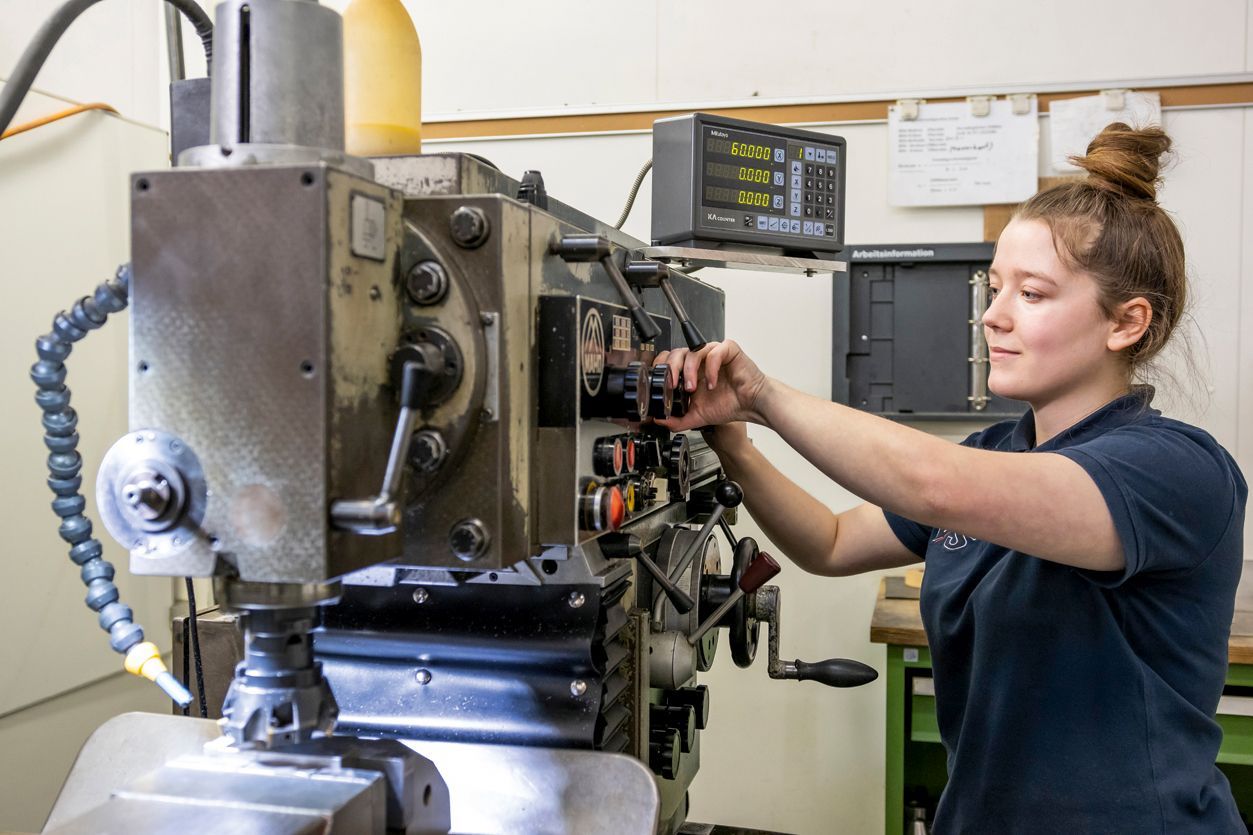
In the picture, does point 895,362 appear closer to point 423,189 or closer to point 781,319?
point 781,319

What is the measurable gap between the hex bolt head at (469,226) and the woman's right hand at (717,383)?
313mm

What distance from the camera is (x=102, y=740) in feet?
2.84

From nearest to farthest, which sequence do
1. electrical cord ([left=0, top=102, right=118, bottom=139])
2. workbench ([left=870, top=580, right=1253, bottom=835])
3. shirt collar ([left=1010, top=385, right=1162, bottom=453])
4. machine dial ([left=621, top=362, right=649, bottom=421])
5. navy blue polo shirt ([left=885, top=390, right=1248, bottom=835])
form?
machine dial ([left=621, top=362, right=649, bottom=421]), navy blue polo shirt ([left=885, top=390, right=1248, bottom=835]), shirt collar ([left=1010, top=385, right=1162, bottom=453]), workbench ([left=870, top=580, right=1253, bottom=835]), electrical cord ([left=0, top=102, right=118, bottom=139])

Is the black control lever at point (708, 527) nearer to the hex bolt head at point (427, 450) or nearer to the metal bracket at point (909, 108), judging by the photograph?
the hex bolt head at point (427, 450)

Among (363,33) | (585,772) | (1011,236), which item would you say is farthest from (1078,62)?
(585,772)

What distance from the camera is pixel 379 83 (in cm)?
82

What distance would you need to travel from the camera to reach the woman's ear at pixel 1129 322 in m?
1.15

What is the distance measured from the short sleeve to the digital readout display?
464 mm

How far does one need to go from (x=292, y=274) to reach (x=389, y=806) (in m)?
0.34

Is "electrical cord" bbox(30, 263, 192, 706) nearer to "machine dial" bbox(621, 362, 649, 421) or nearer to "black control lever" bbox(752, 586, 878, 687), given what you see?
"machine dial" bbox(621, 362, 649, 421)

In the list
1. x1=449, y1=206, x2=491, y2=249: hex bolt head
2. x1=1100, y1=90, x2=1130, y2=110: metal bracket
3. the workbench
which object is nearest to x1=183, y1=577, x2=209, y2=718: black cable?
x1=449, y1=206, x2=491, y2=249: hex bolt head

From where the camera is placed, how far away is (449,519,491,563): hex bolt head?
0.69 m

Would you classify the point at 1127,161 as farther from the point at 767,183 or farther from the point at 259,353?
the point at 259,353

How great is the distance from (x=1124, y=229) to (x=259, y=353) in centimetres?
95
